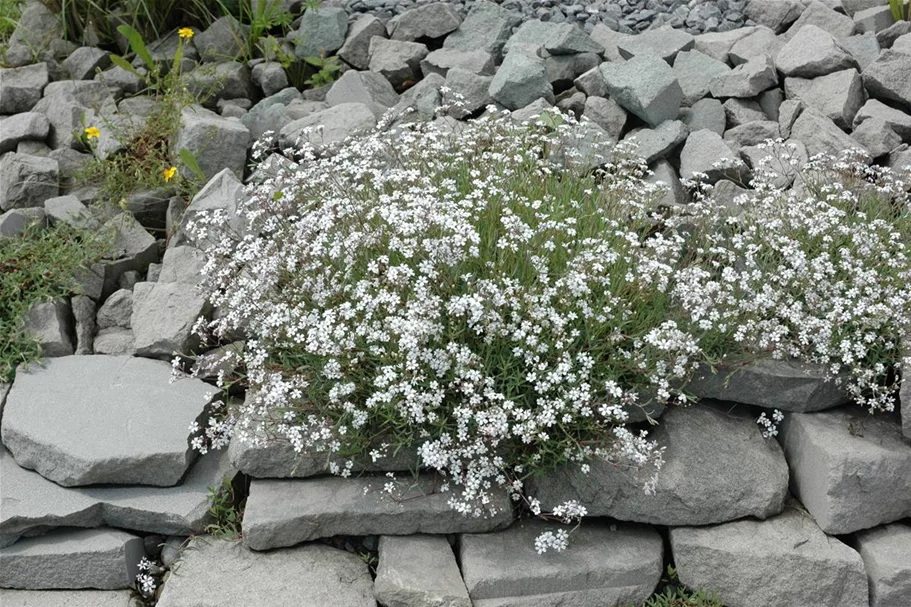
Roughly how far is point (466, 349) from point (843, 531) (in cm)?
193

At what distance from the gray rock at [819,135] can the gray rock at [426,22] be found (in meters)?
2.62

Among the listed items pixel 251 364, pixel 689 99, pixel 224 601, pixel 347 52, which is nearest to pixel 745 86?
pixel 689 99

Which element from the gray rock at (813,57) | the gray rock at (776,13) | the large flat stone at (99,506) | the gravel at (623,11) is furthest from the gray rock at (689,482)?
the gray rock at (776,13)

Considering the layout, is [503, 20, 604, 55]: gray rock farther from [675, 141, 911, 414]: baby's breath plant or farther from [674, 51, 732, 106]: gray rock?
[675, 141, 911, 414]: baby's breath plant

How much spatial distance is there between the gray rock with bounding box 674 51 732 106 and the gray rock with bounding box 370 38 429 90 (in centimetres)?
181

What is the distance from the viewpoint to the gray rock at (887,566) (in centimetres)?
413

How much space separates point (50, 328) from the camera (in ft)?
15.9

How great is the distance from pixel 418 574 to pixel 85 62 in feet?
15.3

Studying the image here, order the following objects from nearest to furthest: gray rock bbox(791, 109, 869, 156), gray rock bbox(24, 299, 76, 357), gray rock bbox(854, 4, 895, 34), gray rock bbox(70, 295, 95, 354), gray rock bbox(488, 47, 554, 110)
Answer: gray rock bbox(24, 299, 76, 357)
gray rock bbox(70, 295, 95, 354)
gray rock bbox(791, 109, 869, 156)
gray rock bbox(488, 47, 554, 110)
gray rock bbox(854, 4, 895, 34)

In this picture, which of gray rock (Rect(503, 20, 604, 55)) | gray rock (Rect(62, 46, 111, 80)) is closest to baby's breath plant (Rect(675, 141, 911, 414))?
gray rock (Rect(503, 20, 604, 55))

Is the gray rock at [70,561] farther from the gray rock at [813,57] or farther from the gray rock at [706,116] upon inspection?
the gray rock at [813,57]

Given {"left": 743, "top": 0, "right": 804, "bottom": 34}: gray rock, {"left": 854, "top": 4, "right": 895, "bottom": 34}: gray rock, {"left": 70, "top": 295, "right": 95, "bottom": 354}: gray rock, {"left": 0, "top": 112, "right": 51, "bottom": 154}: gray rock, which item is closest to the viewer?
{"left": 70, "top": 295, "right": 95, "bottom": 354}: gray rock

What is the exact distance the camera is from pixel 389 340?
3953mm

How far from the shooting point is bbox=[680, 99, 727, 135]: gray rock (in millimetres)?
5973
